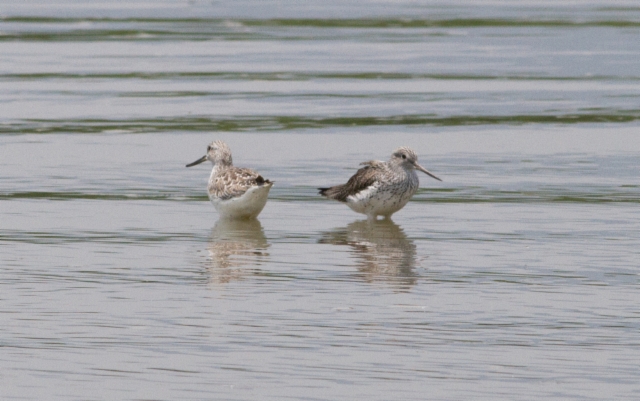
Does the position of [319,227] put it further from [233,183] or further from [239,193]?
[233,183]

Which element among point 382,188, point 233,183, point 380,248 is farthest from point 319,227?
point 380,248

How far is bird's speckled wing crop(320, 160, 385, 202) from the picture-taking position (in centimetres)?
1324

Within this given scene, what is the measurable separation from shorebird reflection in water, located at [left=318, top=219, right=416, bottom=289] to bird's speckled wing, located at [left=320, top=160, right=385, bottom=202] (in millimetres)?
306

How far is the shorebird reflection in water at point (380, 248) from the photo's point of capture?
409 inches

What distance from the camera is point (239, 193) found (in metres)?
12.8

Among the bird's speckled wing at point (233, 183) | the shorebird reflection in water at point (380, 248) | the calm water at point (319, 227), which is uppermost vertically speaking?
the bird's speckled wing at point (233, 183)

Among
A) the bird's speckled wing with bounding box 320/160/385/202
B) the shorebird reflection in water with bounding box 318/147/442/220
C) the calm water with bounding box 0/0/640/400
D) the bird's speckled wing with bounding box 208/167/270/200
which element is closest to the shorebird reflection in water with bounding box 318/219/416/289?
the calm water with bounding box 0/0/640/400

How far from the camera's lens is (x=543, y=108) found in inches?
790

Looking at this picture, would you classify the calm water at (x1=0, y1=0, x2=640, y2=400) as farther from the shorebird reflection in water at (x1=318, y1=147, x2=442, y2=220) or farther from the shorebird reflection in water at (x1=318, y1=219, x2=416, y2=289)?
the shorebird reflection in water at (x1=318, y1=147, x2=442, y2=220)

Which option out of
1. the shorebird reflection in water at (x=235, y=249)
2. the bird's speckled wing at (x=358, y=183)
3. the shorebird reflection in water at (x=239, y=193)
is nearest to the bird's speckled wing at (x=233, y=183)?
the shorebird reflection in water at (x=239, y=193)

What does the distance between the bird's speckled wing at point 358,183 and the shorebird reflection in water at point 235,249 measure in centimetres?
89

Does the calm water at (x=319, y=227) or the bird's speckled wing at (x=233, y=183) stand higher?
the bird's speckled wing at (x=233, y=183)

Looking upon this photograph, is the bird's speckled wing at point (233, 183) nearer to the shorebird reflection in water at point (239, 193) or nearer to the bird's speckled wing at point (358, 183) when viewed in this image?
the shorebird reflection in water at point (239, 193)

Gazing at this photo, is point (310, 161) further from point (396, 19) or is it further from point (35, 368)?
point (396, 19)
